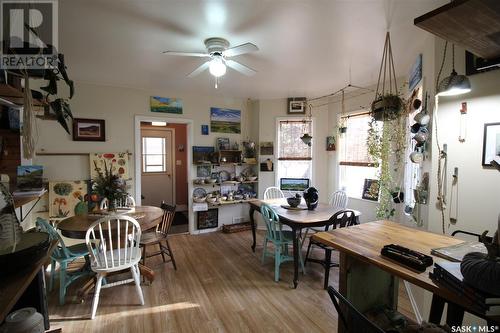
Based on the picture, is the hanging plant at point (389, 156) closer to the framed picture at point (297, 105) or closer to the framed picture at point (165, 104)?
the framed picture at point (297, 105)

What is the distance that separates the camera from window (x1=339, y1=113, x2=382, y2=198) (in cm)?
378

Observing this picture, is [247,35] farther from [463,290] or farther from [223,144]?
[223,144]

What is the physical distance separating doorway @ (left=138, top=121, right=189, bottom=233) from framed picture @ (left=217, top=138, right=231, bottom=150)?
1412 millimetres

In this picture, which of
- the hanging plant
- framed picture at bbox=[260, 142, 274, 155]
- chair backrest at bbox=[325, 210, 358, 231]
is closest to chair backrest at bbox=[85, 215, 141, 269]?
chair backrest at bbox=[325, 210, 358, 231]

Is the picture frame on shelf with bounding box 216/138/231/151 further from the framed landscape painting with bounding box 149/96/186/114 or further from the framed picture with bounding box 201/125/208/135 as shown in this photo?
the framed landscape painting with bounding box 149/96/186/114

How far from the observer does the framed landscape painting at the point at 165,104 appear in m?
3.96

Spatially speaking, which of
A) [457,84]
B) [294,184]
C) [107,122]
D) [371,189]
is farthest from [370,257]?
[107,122]

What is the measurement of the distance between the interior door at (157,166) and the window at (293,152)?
2696 millimetres

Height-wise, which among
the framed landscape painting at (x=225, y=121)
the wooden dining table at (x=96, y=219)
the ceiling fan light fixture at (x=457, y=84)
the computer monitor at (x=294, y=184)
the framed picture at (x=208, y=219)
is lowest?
the framed picture at (x=208, y=219)

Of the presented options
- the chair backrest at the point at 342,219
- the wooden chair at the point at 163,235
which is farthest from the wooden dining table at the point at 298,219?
the wooden chair at the point at 163,235

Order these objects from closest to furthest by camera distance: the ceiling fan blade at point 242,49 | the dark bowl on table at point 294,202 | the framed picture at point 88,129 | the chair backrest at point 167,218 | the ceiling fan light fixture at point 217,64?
1. the ceiling fan blade at point 242,49
2. the ceiling fan light fixture at point 217,64
3. the chair backrest at point 167,218
4. the dark bowl on table at point 294,202
5. the framed picture at point 88,129

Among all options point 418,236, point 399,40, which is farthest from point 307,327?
point 399,40

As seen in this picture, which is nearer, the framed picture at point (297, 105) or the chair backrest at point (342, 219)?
the chair backrest at point (342, 219)

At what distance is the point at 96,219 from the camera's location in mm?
2547
